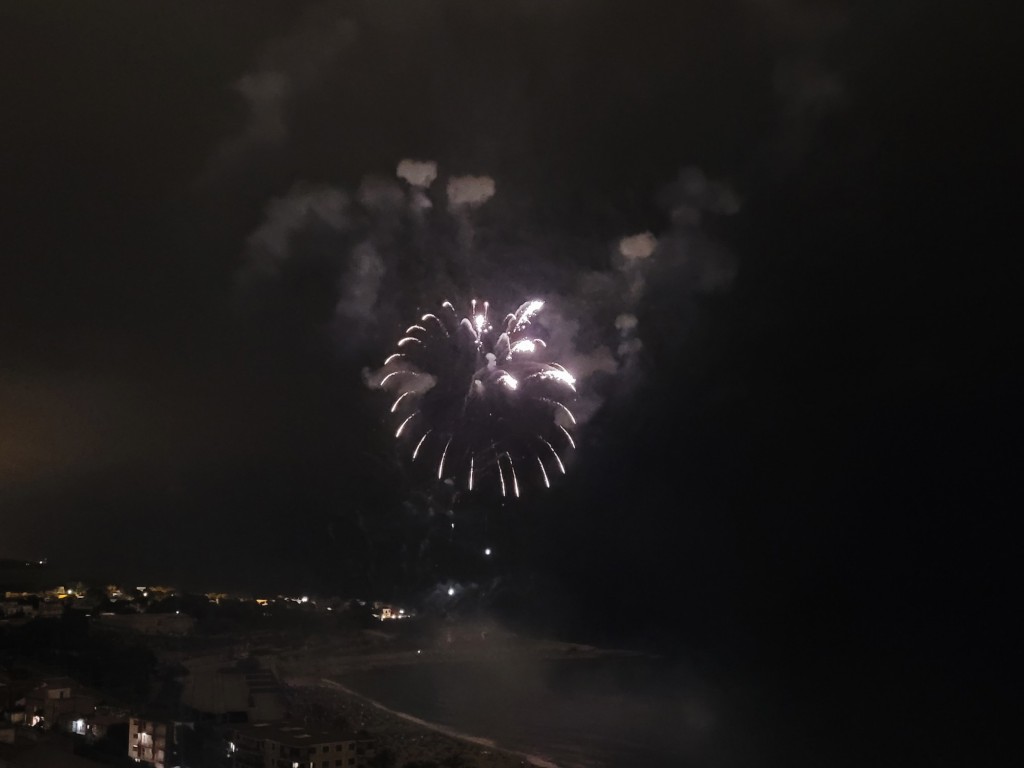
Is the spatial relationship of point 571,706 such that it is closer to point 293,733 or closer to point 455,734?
point 455,734

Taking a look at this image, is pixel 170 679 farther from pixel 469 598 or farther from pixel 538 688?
pixel 469 598

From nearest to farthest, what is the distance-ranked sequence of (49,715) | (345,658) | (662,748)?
(49,715) < (662,748) < (345,658)

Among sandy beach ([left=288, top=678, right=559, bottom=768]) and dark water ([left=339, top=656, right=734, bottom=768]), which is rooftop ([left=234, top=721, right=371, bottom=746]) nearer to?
sandy beach ([left=288, top=678, right=559, bottom=768])

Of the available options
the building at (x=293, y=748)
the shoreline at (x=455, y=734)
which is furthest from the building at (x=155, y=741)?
the shoreline at (x=455, y=734)

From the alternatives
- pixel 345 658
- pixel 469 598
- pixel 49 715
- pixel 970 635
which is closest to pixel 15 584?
pixel 345 658

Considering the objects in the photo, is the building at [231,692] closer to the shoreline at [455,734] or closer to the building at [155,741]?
the building at [155,741]

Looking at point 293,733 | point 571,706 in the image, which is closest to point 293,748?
point 293,733
